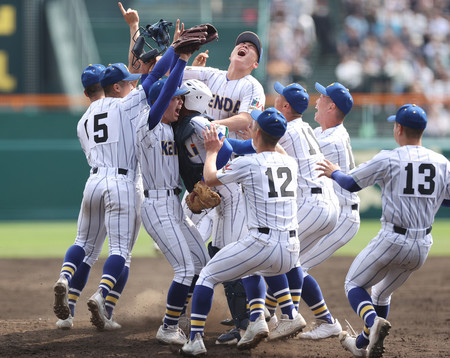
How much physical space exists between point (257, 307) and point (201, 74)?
2361 millimetres

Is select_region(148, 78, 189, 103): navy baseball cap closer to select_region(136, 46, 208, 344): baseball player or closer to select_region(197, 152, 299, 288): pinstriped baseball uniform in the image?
select_region(136, 46, 208, 344): baseball player

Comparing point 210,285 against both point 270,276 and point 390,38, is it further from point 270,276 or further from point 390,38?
point 390,38

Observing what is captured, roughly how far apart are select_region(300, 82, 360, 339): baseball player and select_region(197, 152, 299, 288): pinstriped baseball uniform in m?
1.09

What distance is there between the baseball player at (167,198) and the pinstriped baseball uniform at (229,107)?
0.26 metres

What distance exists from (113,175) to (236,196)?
1.01 metres

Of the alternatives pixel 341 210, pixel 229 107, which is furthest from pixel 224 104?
pixel 341 210

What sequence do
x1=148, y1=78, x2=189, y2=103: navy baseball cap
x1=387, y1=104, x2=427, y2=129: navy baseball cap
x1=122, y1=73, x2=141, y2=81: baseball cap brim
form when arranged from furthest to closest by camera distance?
x1=122, y1=73, x2=141, y2=81: baseball cap brim
x1=148, y1=78, x2=189, y2=103: navy baseball cap
x1=387, y1=104, x2=427, y2=129: navy baseball cap

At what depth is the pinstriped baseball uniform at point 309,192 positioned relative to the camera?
5.84 metres

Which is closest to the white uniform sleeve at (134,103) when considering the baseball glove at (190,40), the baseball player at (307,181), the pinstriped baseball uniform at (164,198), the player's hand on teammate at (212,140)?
the pinstriped baseball uniform at (164,198)

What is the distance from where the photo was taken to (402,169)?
494cm

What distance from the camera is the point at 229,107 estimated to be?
641 cm

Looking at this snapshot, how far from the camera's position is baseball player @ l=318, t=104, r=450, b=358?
16.2ft

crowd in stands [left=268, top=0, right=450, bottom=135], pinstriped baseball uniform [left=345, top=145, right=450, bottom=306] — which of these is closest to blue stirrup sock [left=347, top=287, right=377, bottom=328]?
pinstriped baseball uniform [left=345, top=145, right=450, bottom=306]

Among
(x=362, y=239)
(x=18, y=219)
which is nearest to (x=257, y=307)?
(x=362, y=239)
